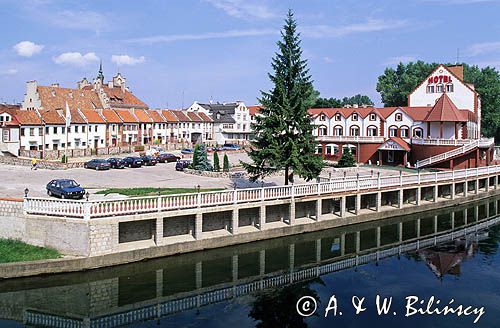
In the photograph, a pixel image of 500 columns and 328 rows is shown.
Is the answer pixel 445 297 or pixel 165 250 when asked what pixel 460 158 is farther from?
pixel 165 250

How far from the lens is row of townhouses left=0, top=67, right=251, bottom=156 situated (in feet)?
214

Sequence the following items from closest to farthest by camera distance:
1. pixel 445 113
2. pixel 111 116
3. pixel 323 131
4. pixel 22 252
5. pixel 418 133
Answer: pixel 22 252 < pixel 445 113 < pixel 418 133 < pixel 323 131 < pixel 111 116

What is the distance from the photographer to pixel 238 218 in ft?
109

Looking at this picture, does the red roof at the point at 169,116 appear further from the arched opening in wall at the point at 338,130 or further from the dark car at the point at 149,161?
the dark car at the point at 149,161

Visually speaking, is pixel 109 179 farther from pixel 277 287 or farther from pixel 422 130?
pixel 422 130

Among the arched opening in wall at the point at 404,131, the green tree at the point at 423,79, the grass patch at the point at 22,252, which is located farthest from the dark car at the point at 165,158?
the green tree at the point at 423,79

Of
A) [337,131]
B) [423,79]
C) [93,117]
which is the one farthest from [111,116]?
[423,79]

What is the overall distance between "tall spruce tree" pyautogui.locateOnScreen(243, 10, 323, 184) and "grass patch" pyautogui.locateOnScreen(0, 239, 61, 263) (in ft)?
53.1

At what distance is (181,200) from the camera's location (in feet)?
96.4

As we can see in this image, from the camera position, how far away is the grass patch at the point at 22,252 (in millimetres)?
25266

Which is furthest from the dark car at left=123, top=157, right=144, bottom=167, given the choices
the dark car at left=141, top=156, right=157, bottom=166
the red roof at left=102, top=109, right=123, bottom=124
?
the red roof at left=102, top=109, right=123, bottom=124

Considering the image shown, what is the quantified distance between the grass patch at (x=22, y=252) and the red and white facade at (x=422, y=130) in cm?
4739

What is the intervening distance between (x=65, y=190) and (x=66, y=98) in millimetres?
55084

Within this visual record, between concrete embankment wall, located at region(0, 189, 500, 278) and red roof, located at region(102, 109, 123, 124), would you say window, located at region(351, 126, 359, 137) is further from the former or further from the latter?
concrete embankment wall, located at region(0, 189, 500, 278)
